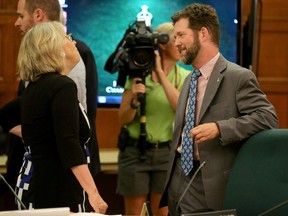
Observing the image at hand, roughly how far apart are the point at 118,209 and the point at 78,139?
249 cm

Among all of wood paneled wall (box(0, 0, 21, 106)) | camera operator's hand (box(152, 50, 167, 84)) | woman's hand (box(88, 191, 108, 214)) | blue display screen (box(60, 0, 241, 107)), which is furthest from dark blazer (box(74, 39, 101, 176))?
wood paneled wall (box(0, 0, 21, 106))

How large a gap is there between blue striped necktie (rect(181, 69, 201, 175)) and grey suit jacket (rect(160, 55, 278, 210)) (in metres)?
0.06

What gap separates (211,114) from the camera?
2787mm

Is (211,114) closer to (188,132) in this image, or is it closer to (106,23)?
(188,132)

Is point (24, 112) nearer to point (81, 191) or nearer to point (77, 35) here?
point (81, 191)

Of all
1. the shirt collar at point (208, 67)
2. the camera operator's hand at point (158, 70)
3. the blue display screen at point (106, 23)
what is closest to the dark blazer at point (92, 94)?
the camera operator's hand at point (158, 70)

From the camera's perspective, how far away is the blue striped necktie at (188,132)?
281 cm

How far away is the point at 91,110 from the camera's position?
11.9ft

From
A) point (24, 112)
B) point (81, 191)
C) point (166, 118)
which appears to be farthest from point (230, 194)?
point (166, 118)

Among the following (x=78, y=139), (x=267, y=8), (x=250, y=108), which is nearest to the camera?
(x=78, y=139)

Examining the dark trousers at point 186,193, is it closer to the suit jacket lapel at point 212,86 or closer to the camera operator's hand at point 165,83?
the suit jacket lapel at point 212,86

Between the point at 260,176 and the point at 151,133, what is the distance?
1.32 metres

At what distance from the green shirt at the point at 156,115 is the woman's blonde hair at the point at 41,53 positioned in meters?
1.19

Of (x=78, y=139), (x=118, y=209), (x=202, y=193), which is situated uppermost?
(x=78, y=139)
